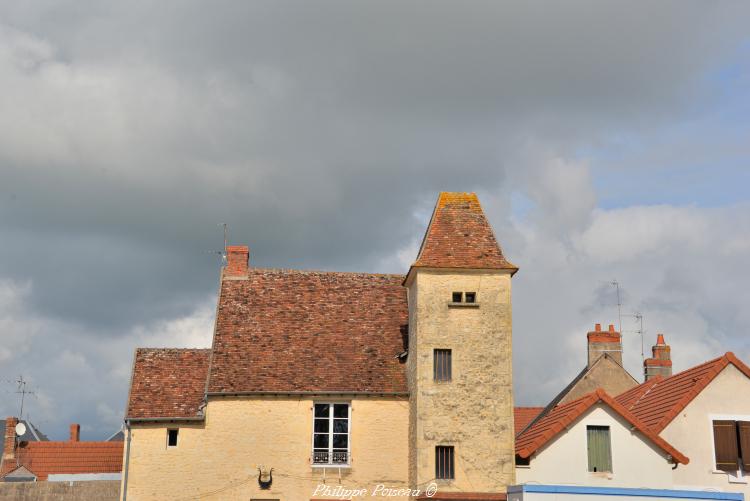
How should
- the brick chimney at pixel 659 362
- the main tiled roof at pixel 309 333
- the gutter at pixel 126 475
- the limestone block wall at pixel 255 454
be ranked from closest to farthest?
the gutter at pixel 126 475 < the limestone block wall at pixel 255 454 < the main tiled roof at pixel 309 333 < the brick chimney at pixel 659 362

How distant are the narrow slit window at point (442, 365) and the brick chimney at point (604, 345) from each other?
49.7 feet

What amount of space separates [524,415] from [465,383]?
64.9 feet

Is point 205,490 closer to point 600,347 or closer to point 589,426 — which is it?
point 589,426

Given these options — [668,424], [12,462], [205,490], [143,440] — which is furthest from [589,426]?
[12,462]

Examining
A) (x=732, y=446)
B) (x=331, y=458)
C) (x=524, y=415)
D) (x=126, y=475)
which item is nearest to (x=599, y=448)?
(x=732, y=446)

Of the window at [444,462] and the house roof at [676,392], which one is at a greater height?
the house roof at [676,392]

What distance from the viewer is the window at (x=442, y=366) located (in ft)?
99.6

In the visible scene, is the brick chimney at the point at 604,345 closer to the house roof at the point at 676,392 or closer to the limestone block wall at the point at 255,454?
the house roof at the point at 676,392

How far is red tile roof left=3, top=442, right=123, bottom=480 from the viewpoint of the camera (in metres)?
43.0

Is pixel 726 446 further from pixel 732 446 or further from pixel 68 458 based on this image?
pixel 68 458

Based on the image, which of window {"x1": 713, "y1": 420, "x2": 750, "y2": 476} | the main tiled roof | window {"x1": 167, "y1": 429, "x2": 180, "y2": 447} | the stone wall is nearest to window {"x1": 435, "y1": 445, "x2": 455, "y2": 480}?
the main tiled roof

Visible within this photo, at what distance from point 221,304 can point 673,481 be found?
17129 mm

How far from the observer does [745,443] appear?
30.0 m

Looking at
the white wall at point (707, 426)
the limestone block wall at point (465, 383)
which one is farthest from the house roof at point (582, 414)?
the limestone block wall at point (465, 383)
